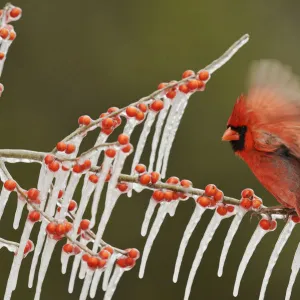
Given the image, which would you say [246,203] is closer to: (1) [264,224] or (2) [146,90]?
(1) [264,224]

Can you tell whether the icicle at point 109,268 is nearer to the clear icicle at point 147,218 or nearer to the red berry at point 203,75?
the clear icicle at point 147,218

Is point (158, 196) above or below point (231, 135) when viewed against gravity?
below

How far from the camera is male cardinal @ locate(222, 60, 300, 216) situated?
4.45 ft

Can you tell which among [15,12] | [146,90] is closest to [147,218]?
[15,12]

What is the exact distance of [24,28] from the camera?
369 cm

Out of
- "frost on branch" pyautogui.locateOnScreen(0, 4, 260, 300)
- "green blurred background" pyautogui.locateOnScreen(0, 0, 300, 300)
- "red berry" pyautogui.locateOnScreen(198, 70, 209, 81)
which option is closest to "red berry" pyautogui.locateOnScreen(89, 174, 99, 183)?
"frost on branch" pyautogui.locateOnScreen(0, 4, 260, 300)

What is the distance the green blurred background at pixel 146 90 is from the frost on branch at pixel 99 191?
2.16 m

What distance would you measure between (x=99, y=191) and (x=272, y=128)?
0.52 meters

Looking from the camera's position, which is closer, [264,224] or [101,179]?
[101,179]

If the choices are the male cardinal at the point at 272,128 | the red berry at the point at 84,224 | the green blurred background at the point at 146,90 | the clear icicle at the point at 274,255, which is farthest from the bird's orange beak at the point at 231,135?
the green blurred background at the point at 146,90

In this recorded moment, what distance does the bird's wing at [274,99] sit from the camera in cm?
134

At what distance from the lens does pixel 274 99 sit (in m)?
1.36

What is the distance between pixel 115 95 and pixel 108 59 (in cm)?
19

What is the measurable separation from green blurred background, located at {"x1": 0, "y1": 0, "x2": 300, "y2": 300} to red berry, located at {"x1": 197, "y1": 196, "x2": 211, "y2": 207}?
7.13 ft
